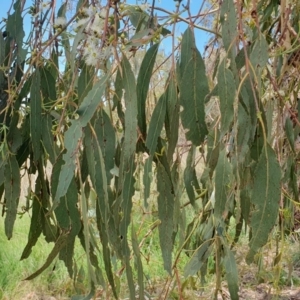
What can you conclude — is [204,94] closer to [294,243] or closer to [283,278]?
[283,278]

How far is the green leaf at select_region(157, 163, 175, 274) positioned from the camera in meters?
1.02

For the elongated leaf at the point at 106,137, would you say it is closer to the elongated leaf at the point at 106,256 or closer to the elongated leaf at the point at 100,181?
the elongated leaf at the point at 100,181

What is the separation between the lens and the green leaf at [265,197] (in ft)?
2.87

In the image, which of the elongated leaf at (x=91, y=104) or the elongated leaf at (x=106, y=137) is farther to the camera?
the elongated leaf at (x=106, y=137)

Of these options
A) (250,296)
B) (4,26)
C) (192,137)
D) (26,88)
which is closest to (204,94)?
(192,137)

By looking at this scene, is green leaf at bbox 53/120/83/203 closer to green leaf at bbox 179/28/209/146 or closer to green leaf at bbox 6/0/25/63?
green leaf at bbox 179/28/209/146

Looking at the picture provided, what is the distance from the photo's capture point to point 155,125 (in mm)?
1000

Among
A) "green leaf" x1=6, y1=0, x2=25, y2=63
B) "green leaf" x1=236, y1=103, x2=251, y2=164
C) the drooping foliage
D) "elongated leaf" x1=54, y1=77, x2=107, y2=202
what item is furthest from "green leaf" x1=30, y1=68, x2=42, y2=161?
"green leaf" x1=236, y1=103, x2=251, y2=164

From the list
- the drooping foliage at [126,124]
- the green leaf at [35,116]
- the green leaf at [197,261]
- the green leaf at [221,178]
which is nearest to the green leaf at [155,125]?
the drooping foliage at [126,124]

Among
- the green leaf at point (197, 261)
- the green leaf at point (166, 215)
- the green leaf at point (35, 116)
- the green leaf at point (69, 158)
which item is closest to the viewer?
the green leaf at point (69, 158)

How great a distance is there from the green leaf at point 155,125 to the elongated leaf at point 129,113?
0.25 ft

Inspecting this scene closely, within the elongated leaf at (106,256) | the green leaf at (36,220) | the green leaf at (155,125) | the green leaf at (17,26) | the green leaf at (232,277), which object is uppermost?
the green leaf at (17,26)

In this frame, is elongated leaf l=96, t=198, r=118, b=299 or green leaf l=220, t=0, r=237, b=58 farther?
elongated leaf l=96, t=198, r=118, b=299

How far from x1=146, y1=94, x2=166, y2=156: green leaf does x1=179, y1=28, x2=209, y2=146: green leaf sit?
2.7 inches
